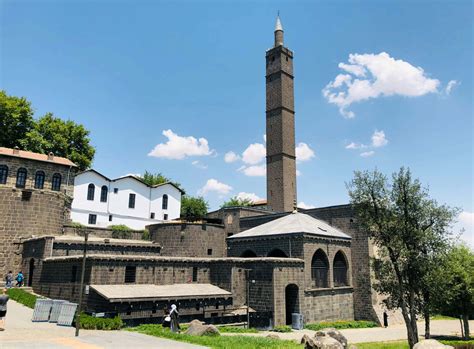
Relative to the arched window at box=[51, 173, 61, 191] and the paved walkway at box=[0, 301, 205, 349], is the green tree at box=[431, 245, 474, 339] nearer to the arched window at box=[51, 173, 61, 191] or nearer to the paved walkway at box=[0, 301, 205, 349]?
the paved walkway at box=[0, 301, 205, 349]

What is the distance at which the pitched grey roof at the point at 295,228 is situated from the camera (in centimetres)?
3475

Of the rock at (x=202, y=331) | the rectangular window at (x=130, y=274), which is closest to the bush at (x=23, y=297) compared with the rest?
the rectangular window at (x=130, y=274)

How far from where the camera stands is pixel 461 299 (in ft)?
95.3

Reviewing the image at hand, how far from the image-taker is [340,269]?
37.3 meters

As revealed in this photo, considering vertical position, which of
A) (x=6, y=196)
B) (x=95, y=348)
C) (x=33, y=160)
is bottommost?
(x=95, y=348)

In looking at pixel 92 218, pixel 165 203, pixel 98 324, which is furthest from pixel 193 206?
pixel 98 324

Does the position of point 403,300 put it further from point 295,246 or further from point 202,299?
point 202,299

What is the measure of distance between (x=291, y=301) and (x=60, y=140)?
35374 mm

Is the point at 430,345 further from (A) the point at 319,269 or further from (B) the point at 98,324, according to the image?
(A) the point at 319,269

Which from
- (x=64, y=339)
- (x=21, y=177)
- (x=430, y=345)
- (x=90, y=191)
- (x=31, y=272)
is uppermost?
(x=90, y=191)

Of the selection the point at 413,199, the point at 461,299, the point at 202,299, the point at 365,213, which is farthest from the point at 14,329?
the point at 461,299

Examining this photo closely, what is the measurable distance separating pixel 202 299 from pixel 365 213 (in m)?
13.7

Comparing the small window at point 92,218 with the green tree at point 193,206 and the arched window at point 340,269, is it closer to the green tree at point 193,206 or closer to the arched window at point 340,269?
the green tree at point 193,206

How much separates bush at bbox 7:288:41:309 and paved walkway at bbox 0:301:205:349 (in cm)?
511
